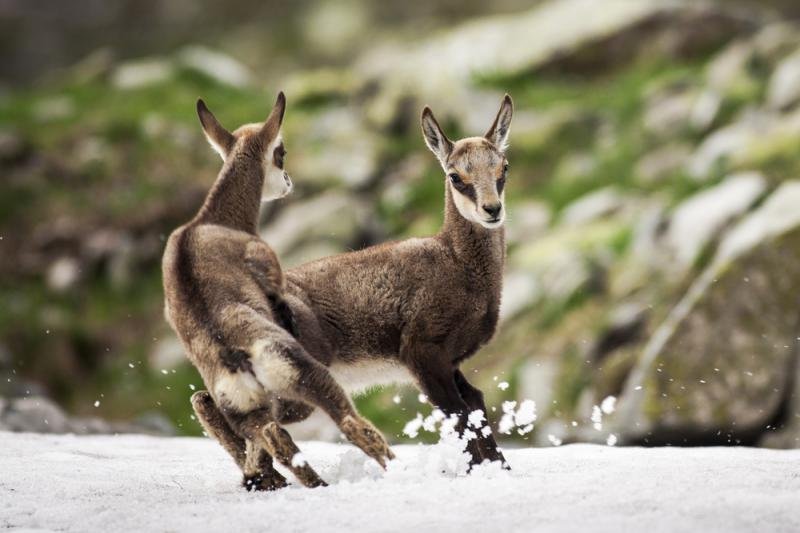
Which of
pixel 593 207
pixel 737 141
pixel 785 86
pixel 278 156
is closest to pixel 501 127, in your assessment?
pixel 278 156

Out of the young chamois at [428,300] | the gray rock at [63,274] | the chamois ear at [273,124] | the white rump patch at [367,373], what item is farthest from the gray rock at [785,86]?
the gray rock at [63,274]

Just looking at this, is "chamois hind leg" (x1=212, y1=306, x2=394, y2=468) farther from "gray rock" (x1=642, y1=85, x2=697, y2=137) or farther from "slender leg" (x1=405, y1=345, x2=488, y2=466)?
"gray rock" (x1=642, y1=85, x2=697, y2=137)

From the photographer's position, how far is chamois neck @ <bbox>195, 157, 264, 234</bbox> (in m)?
6.57

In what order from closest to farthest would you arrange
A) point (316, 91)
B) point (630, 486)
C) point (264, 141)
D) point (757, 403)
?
point (630, 486) < point (264, 141) < point (757, 403) < point (316, 91)

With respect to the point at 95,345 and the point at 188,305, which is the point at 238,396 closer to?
the point at 188,305

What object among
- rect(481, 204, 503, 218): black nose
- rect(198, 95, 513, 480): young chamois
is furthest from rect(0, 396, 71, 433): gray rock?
rect(481, 204, 503, 218): black nose

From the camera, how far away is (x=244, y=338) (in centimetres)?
577

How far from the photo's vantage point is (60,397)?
54.9 feet

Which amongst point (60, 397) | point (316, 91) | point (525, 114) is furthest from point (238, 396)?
point (316, 91)

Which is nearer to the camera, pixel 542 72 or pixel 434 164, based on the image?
pixel 434 164

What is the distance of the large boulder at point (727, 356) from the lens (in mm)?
10094

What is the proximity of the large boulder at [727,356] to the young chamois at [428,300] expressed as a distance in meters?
3.95

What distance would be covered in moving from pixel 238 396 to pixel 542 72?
15.5m

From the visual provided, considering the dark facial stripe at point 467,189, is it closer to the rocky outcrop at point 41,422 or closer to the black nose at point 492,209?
the black nose at point 492,209
